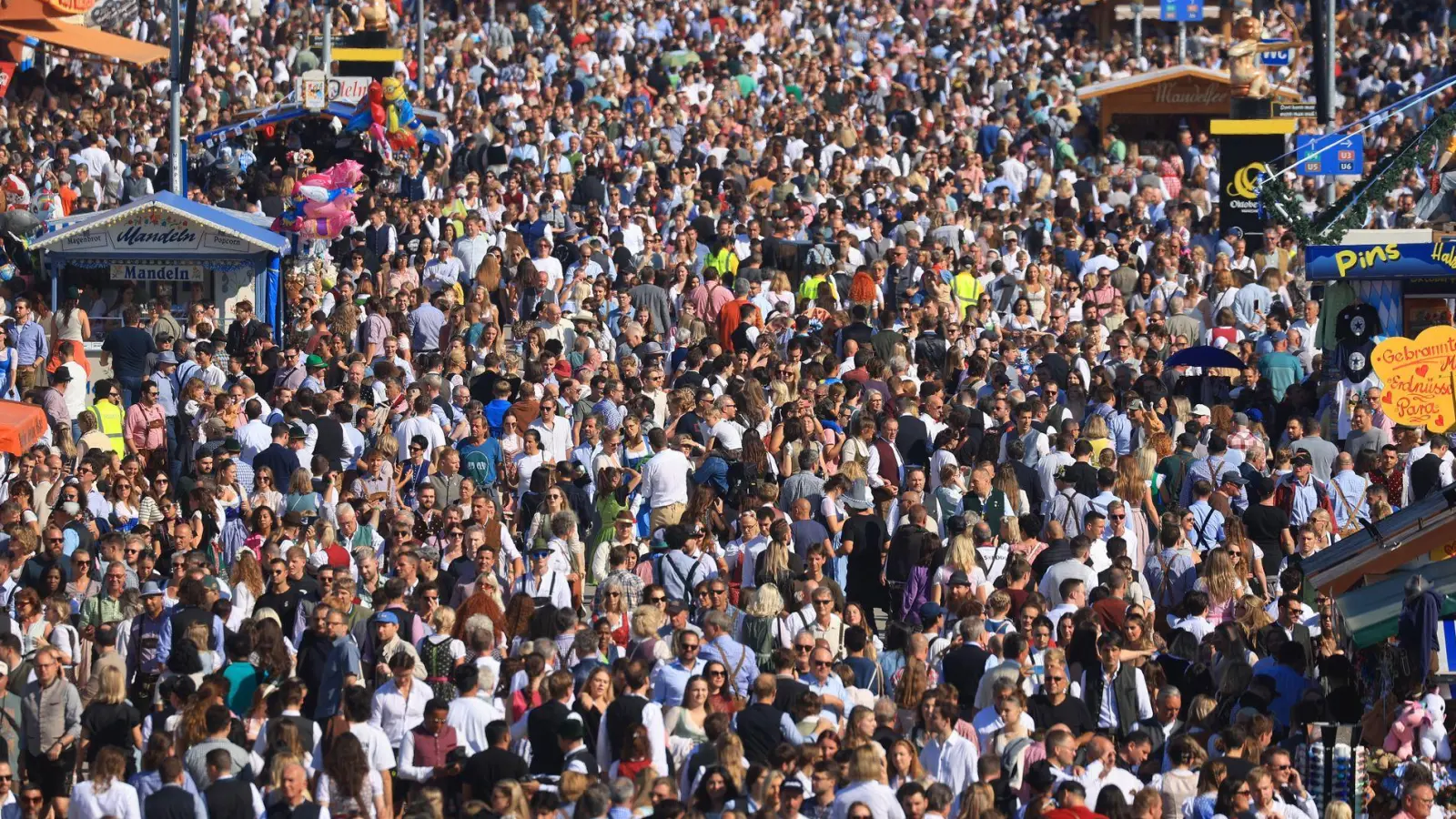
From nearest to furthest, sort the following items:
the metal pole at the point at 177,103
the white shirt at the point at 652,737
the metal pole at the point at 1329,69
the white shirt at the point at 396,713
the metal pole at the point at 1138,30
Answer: the white shirt at the point at 652,737
the white shirt at the point at 396,713
the metal pole at the point at 1329,69
the metal pole at the point at 177,103
the metal pole at the point at 1138,30

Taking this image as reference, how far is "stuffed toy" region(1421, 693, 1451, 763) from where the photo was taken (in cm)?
1381

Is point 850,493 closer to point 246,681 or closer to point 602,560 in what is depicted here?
point 602,560

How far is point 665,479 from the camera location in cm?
1805

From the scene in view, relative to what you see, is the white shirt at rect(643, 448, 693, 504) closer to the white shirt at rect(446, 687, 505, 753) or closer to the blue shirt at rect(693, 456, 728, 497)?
the blue shirt at rect(693, 456, 728, 497)

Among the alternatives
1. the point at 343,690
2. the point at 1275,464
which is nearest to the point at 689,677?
the point at 343,690

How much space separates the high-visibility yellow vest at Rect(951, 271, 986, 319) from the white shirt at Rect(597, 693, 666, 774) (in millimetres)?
11755

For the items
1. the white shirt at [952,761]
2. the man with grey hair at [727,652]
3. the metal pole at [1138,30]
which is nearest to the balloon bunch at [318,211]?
the man with grey hair at [727,652]

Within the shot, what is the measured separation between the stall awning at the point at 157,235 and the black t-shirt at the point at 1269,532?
9.14 meters

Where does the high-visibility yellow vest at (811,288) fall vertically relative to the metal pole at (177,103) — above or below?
below

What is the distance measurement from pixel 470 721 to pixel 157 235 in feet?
35.9

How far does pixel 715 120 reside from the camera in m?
33.2

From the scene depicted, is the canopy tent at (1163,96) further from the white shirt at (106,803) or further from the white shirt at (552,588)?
the white shirt at (106,803)

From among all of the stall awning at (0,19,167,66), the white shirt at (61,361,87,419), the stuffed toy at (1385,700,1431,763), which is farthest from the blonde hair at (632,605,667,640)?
the stall awning at (0,19,167,66)

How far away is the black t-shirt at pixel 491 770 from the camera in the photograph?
12.9m
